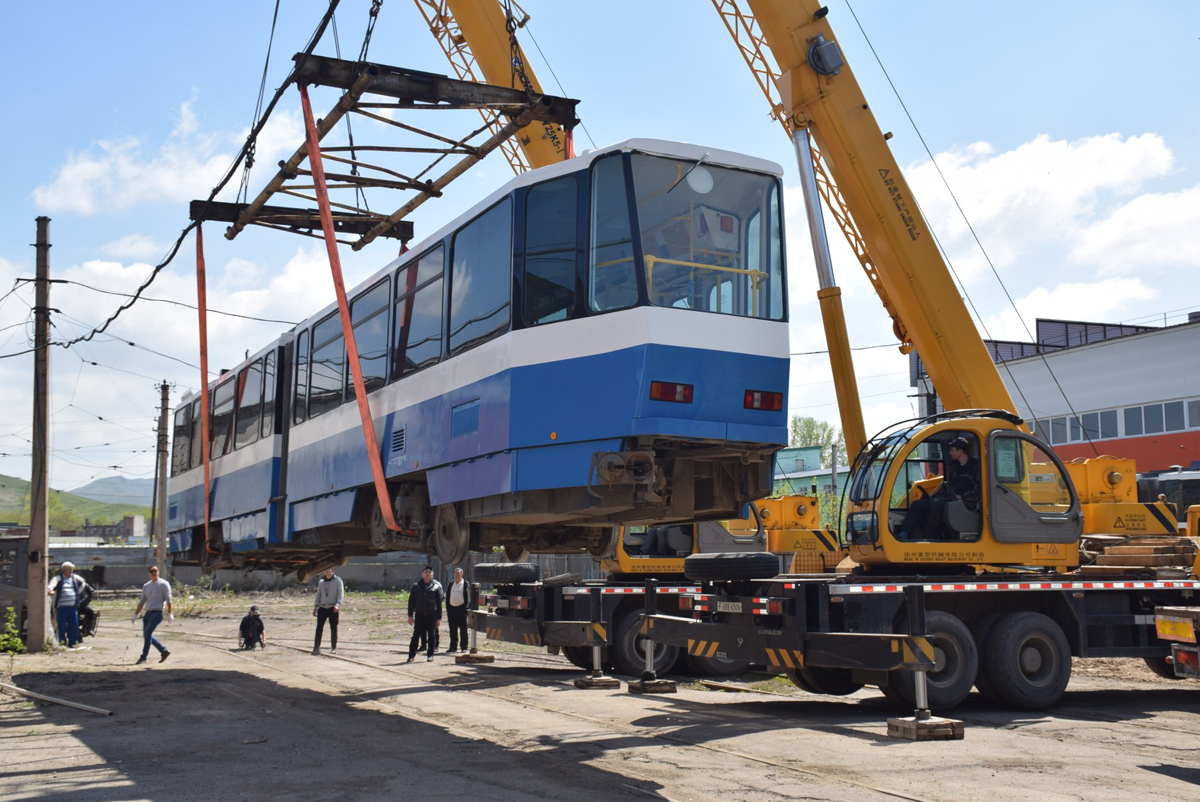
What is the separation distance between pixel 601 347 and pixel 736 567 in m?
4.38

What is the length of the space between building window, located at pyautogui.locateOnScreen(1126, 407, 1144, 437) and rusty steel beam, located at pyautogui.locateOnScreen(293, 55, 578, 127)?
28931 mm

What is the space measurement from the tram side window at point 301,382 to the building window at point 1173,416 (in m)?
28.5

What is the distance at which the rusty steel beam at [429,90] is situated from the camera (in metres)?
9.95

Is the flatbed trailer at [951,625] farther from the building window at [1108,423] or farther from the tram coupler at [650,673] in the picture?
the building window at [1108,423]

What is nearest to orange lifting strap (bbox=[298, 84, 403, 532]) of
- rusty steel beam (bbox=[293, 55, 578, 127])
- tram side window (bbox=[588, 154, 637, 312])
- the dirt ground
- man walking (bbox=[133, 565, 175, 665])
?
rusty steel beam (bbox=[293, 55, 578, 127])

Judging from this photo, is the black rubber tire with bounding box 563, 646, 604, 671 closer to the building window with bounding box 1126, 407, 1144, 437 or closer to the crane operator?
the crane operator

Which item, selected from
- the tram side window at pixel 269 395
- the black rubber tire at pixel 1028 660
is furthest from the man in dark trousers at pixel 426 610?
the black rubber tire at pixel 1028 660

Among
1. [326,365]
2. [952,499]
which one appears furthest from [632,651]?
[326,365]

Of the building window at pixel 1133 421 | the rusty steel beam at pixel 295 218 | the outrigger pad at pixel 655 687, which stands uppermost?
the rusty steel beam at pixel 295 218

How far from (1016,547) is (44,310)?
17.7 meters

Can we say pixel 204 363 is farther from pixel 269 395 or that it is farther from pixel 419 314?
pixel 419 314

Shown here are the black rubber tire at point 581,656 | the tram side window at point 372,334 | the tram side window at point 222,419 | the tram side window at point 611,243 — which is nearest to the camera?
the tram side window at point 611,243

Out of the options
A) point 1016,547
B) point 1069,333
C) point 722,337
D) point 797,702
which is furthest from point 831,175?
point 1069,333

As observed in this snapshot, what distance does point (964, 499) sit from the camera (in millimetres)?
11930
